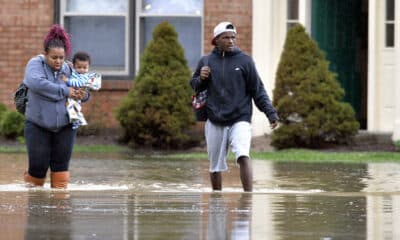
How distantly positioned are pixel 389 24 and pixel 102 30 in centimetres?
487

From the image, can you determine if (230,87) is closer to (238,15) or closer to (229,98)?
(229,98)

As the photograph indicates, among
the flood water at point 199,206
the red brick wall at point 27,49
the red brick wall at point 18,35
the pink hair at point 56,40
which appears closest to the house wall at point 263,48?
the red brick wall at point 27,49

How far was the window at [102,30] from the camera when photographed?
→ 21.7 metres

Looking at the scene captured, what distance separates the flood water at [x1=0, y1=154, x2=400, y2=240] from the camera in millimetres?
8797

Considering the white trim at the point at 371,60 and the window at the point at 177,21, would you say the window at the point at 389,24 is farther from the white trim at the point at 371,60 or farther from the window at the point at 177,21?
the window at the point at 177,21

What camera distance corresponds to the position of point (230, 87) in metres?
12.5

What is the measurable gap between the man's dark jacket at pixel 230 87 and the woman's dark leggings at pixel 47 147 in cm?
136

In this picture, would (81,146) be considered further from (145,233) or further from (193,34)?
(145,233)

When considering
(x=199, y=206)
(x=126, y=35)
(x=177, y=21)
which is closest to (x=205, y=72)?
(x=199, y=206)

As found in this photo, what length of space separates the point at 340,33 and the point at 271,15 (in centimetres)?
144

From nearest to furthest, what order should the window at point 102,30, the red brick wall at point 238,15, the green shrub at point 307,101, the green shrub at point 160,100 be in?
1. the green shrub at point 307,101
2. the green shrub at point 160,100
3. the red brick wall at point 238,15
4. the window at point 102,30

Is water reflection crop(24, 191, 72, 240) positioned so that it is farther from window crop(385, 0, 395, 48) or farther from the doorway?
the doorway

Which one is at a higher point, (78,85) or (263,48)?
(263,48)

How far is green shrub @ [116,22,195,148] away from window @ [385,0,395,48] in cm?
320
